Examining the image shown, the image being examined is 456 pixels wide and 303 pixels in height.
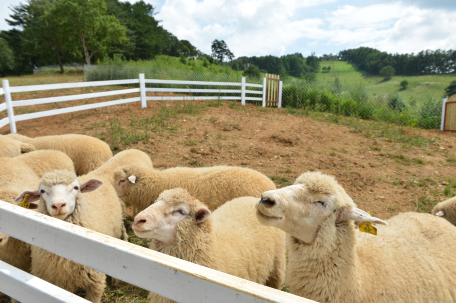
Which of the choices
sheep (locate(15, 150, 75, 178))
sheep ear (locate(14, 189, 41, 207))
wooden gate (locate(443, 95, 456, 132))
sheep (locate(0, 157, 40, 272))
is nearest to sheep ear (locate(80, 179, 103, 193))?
sheep ear (locate(14, 189, 41, 207))

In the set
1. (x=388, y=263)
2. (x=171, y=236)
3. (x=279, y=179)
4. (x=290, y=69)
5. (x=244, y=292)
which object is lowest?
(x=279, y=179)

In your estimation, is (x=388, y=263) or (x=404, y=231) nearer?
(x=388, y=263)

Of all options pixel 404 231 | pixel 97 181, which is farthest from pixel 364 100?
pixel 97 181

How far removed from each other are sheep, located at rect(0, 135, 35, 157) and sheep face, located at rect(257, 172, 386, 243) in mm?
5316

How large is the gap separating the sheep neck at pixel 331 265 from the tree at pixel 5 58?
5256 centimetres

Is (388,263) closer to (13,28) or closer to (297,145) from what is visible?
(297,145)

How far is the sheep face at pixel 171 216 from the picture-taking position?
2.12 metres

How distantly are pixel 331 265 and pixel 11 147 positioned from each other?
5.85 metres

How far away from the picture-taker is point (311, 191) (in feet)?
6.58

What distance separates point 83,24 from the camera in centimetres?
2970

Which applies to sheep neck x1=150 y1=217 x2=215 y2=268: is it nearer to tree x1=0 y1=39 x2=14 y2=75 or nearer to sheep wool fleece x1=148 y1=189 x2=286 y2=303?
sheep wool fleece x1=148 y1=189 x2=286 y2=303

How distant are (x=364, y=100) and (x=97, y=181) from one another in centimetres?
1481

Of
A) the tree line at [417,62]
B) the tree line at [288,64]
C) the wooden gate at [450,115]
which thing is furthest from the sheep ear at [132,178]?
the tree line at [417,62]

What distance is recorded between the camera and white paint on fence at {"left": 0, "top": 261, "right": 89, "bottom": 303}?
1.45m
